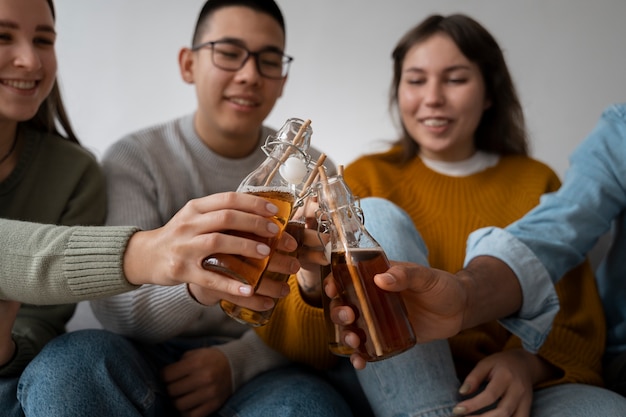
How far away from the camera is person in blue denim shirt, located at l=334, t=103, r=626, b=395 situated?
2.84 feet

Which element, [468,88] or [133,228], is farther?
[468,88]

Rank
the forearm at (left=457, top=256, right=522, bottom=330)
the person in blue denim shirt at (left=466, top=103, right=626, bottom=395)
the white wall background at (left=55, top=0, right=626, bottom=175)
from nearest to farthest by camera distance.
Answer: the forearm at (left=457, top=256, right=522, bottom=330) → the person in blue denim shirt at (left=466, top=103, right=626, bottom=395) → the white wall background at (left=55, top=0, right=626, bottom=175)

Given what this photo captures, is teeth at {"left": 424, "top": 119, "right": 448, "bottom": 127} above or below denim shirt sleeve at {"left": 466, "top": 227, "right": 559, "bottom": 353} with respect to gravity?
above

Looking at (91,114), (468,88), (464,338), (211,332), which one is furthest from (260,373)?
(91,114)

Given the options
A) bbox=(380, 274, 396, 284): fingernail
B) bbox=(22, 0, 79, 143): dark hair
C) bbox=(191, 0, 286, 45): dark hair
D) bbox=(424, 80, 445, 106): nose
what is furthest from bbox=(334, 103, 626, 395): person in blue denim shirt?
bbox=(22, 0, 79, 143): dark hair

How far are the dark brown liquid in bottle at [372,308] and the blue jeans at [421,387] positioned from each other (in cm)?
15

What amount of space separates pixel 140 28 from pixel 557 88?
145 cm

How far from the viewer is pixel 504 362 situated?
1.02m

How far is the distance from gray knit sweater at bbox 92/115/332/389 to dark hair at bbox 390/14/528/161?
0.34m

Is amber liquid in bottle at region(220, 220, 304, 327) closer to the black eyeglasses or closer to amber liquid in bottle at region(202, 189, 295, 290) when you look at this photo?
amber liquid in bottle at region(202, 189, 295, 290)

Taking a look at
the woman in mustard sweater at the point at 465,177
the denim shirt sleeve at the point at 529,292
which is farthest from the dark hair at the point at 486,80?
the denim shirt sleeve at the point at 529,292

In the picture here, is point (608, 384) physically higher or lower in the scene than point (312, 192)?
lower

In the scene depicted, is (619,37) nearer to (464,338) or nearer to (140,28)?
(464,338)

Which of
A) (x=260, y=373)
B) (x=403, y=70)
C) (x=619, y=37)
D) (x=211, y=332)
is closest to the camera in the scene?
(x=260, y=373)
